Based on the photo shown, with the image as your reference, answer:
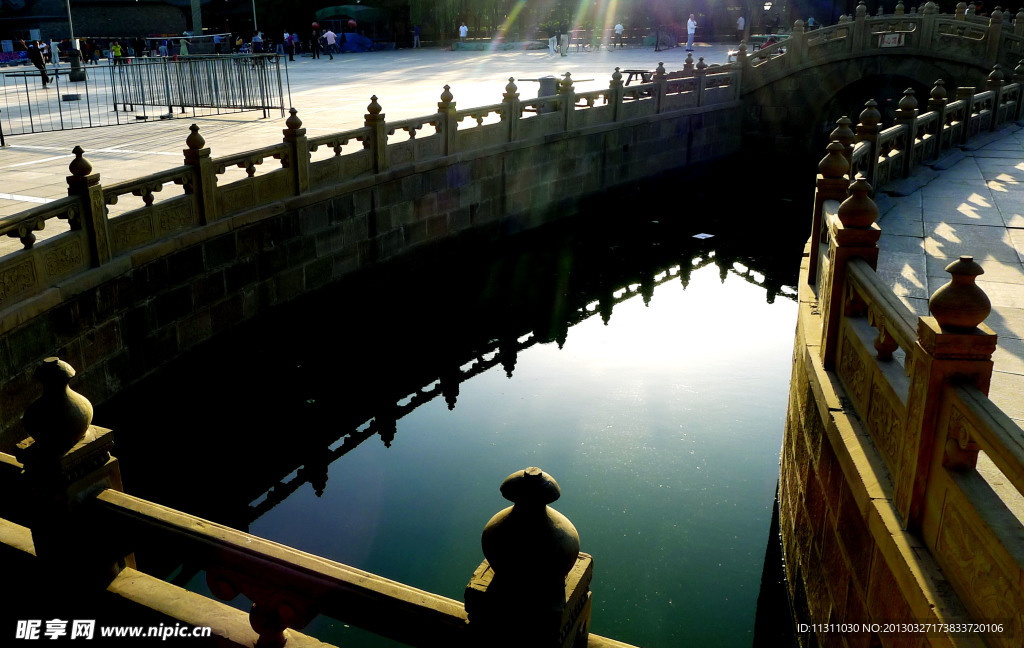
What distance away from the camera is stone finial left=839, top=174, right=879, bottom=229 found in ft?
16.3

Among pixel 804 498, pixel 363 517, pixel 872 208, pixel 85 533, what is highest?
pixel 872 208

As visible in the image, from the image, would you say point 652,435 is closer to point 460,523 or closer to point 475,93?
point 460,523

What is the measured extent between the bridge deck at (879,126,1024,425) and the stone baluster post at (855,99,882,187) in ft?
1.36

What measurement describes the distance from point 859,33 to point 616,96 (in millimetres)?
8078

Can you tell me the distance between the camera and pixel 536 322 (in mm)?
13055

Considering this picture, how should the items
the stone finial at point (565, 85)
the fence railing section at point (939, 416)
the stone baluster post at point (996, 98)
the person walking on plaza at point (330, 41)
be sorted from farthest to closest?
1. the person walking on plaza at point (330, 41)
2. the stone finial at point (565, 85)
3. the stone baluster post at point (996, 98)
4. the fence railing section at point (939, 416)

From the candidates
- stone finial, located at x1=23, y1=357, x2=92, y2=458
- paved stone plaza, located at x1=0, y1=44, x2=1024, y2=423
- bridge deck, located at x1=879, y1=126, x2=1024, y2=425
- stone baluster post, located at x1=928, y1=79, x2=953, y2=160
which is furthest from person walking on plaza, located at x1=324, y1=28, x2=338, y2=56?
stone finial, located at x1=23, y1=357, x2=92, y2=458

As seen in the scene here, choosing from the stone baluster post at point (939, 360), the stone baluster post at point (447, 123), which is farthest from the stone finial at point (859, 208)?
the stone baluster post at point (447, 123)

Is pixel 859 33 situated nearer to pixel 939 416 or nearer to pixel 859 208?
pixel 859 208

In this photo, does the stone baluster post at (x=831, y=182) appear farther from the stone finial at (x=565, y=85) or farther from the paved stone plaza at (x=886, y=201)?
the stone finial at (x=565, y=85)

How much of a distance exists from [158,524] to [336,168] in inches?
365

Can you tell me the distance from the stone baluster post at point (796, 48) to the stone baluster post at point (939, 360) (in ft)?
70.3

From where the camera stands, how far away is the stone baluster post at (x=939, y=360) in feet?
10.4

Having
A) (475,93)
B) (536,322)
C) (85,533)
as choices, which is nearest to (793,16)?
(475,93)
